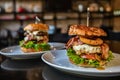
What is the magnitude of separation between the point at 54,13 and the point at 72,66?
507 cm

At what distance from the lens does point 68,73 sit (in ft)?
2.90

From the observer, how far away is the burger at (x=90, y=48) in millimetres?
965

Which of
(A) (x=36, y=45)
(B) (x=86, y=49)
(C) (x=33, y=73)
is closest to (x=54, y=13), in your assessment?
(A) (x=36, y=45)

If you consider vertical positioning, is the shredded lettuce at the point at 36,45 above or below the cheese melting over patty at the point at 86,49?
below

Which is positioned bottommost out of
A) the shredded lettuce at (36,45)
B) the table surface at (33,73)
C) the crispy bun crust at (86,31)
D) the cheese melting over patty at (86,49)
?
the table surface at (33,73)

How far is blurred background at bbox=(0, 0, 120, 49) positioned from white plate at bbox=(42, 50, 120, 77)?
434cm

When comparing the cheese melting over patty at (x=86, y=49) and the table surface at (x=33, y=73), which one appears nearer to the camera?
the table surface at (x=33, y=73)

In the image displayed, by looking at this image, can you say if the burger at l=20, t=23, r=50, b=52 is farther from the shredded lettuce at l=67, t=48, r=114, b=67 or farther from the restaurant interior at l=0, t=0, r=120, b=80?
the restaurant interior at l=0, t=0, r=120, b=80

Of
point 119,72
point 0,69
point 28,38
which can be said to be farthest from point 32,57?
point 119,72

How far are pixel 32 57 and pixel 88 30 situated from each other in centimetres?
38

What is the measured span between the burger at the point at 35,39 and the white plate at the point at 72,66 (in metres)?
0.21

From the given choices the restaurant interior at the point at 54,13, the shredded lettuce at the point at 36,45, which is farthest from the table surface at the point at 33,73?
the restaurant interior at the point at 54,13

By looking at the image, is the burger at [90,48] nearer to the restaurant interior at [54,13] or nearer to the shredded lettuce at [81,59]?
the shredded lettuce at [81,59]

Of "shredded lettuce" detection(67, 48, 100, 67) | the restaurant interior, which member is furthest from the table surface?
the restaurant interior
